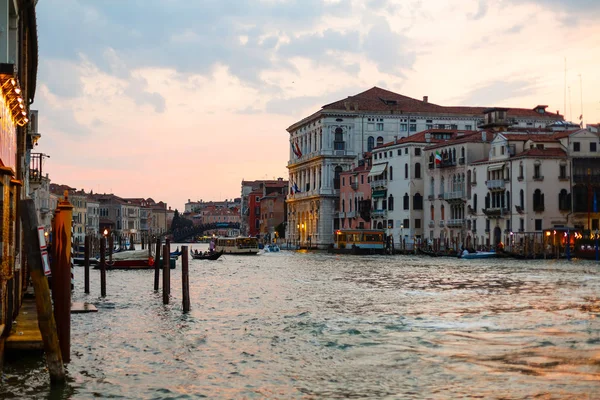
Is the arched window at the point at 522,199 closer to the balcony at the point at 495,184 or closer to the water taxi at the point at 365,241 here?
the balcony at the point at 495,184

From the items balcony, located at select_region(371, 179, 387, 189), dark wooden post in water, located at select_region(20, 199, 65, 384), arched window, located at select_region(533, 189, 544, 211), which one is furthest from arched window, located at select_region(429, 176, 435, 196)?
dark wooden post in water, located at select_region(20, 199, 65, 384)

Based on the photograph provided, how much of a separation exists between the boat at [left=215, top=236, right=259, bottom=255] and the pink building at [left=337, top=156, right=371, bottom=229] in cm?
987

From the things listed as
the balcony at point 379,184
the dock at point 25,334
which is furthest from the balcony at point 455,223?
the dock at point 25,334

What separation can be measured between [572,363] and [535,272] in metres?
22.3

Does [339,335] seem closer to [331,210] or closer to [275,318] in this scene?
[275,318]

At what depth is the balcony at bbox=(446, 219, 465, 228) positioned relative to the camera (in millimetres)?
55062

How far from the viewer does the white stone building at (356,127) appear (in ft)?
250

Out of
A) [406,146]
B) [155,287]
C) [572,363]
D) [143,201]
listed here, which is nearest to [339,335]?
[572,363]

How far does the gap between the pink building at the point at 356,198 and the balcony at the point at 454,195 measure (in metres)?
12.7

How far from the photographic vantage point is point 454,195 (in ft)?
183

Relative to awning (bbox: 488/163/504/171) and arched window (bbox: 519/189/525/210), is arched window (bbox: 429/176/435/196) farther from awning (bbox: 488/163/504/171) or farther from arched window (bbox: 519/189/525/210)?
arched window (bbox: 519/189/525/210)

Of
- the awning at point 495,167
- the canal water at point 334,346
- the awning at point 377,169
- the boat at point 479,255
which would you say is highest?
the awning at point 377,169

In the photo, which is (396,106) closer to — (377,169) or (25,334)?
(377,169)

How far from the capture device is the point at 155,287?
25.4 metres
